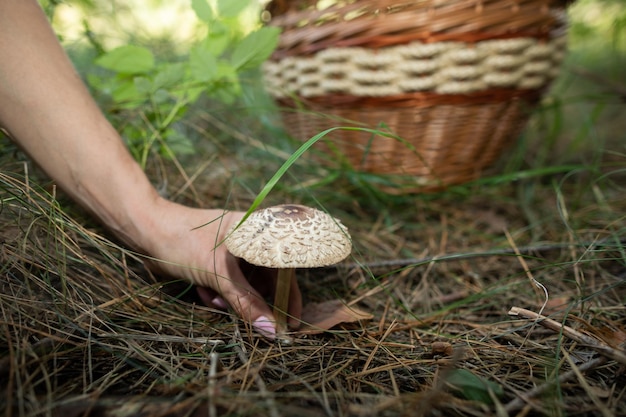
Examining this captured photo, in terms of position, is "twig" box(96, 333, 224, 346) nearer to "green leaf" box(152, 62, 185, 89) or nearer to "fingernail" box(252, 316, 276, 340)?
"fingernail" box(252, 316, 276, 340)

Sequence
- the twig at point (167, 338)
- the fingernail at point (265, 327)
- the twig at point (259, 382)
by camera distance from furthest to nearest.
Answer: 1. the fingernail at point (265, 327)
2. the twig at point (167, 338)
3. the twig at point (259, 382)

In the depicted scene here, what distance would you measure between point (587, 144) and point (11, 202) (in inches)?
123

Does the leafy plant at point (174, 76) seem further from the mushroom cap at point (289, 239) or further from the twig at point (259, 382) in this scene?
the twig at point (259, 382)

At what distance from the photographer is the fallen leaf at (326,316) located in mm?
1141

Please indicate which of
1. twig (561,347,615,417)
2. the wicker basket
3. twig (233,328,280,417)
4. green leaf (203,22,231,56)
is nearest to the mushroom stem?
twig (233,328,280,417)

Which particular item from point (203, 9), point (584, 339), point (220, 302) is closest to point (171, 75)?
point (203, 9)

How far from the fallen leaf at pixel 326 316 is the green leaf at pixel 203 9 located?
1.10m

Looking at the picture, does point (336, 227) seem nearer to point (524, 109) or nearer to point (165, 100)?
point (165, 100)

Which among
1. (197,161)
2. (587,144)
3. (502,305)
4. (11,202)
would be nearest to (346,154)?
(197,161)

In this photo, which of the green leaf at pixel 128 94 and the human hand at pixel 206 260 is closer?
the human hand at pixel 206 260

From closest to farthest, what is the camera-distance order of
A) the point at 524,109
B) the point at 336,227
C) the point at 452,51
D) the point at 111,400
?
the point at 111,400
the point at 336,227
the point at 452,51
the point at 524,109

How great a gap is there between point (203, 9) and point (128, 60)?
1.18 feet

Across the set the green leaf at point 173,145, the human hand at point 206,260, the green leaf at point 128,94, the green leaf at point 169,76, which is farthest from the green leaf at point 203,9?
the human hand at point 206,260

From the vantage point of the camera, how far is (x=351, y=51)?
1.55 m
